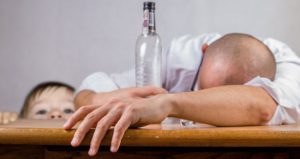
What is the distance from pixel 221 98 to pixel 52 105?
849mm

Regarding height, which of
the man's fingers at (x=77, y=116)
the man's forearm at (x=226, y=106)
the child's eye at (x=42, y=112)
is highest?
the man's fingers at (x=77, y=116)

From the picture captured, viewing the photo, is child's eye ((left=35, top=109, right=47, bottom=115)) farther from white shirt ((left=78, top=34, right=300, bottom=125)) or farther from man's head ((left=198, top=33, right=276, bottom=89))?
man's head ((left=198, top=33, right=276, bottom=89))

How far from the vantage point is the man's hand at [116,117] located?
27.7 inches

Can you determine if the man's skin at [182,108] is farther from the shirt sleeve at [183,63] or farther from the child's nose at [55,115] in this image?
the child's nose at [55,115]

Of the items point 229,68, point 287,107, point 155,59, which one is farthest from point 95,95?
point 287,107

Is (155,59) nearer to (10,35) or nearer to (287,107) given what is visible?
(287,107)

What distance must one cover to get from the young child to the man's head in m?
0.62

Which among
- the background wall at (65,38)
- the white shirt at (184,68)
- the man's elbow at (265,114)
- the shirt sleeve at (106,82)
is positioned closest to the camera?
the man's elbow at (265,114)

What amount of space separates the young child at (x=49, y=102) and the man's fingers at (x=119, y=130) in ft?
2.91

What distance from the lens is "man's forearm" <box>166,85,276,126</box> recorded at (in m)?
0.87

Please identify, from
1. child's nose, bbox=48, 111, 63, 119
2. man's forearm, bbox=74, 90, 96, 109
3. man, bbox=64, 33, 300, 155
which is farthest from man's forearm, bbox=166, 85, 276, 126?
child's nose, bbox=48, 111, 63, 119

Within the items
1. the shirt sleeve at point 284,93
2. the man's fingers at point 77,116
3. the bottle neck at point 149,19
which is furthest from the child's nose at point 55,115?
the man's fingers at point 77,116

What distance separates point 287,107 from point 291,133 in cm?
30

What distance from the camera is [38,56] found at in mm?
1809
